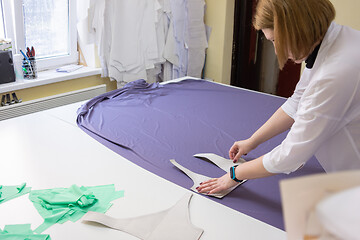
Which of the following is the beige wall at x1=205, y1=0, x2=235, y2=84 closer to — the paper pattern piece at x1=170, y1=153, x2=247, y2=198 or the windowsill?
the windowsill

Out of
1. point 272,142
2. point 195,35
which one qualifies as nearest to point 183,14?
point 195,35

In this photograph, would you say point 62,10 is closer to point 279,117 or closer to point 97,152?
point 97,152

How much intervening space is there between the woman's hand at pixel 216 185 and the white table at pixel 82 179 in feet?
0.13

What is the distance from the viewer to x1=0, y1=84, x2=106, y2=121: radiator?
101 inches

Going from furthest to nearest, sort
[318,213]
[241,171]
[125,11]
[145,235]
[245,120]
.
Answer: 1. [125,11]
2. [245,120]
3. [241,171]
4. [145,235]
5. [318,213]

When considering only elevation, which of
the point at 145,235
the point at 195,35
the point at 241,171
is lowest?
the point at 145,235

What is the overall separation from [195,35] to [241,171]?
2428 mm

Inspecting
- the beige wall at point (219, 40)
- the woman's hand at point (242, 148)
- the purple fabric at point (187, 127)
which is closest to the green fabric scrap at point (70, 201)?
the purple fabric at point (187, 127)

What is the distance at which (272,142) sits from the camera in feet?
5.86

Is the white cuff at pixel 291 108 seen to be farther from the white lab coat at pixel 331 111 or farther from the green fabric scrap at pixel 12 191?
the green fabric scrap at pixel 12 191

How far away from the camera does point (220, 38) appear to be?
354 cm

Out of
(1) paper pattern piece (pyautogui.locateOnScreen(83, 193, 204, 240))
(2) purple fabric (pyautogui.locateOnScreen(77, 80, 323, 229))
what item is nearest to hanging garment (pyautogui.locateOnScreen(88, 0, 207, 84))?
(2) purple fabric (pyautogui.locateOnScreen(77, 80, 323, 229))

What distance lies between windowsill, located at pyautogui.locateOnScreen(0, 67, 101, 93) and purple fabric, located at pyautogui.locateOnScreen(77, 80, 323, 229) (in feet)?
2.21

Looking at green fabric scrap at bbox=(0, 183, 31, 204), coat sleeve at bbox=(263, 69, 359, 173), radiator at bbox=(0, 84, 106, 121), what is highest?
coat sleeve at bbox=(263, 69, 359, 173)
